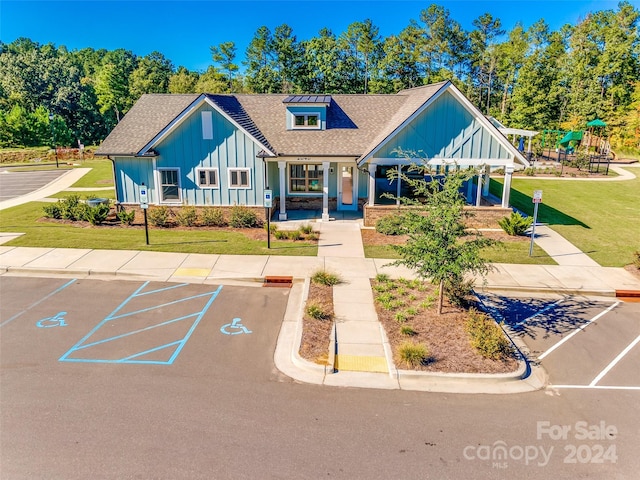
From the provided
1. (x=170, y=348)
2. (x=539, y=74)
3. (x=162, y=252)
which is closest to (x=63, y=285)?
(x=162, y=252)

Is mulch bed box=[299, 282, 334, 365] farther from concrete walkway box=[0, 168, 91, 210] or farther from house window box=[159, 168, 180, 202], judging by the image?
concrete walkway box=[0, 168, 91, 210]

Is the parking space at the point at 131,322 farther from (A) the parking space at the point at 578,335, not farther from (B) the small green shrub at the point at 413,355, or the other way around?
(A) the parking space at the point at 578,335

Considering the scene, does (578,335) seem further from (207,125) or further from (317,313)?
(207,125)

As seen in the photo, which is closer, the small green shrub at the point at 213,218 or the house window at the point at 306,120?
the small green shrub at the point at 213,218

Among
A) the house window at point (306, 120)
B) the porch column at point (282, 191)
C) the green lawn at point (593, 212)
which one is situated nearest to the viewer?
the green lawn at point (593, 212)

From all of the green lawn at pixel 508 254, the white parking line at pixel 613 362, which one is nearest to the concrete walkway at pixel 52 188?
the green lawn at pixel 508 254

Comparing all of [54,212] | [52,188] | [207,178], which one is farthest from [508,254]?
[52,188]
